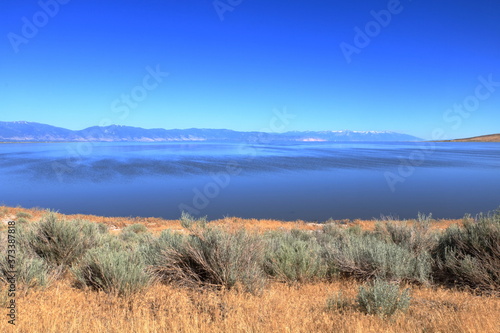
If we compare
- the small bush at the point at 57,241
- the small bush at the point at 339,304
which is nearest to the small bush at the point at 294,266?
the small bush at the point at 339,304

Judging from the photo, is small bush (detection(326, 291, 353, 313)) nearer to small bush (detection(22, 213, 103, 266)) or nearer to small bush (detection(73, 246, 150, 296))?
small bush (detection(73, 246, 150, 296))

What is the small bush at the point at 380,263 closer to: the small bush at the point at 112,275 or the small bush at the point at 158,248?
the small bush at the point at 158,248

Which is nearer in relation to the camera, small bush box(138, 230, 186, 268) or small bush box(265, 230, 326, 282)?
small bush box(138, 230, 186, 268)

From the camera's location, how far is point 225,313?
149 inches

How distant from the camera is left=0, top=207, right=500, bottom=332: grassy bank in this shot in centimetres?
355

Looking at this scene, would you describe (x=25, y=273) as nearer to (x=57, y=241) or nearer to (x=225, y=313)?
(x=57, y=241)

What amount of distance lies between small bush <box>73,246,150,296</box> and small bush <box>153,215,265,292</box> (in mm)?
534

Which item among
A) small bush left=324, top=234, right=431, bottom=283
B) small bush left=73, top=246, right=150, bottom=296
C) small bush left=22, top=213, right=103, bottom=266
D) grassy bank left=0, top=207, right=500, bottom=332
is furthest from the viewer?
small bush left=22, top=213, right=103, bottom=266

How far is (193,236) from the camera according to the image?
567 centimetres

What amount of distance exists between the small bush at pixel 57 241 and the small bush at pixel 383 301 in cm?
523

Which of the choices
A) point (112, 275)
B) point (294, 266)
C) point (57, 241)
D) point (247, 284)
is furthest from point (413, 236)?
point (57, 241)

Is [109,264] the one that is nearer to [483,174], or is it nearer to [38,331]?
[38,331]

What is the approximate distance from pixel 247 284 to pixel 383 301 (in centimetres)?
196

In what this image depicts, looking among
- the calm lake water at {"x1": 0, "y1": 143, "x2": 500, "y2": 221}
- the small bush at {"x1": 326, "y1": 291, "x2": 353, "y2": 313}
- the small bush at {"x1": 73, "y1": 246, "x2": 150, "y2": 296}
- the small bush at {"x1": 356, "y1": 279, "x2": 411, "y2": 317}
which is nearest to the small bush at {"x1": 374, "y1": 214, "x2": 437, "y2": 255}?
the small bush at {"x1": 356, "y1": 279, "x2": 411, "y2": 317}
